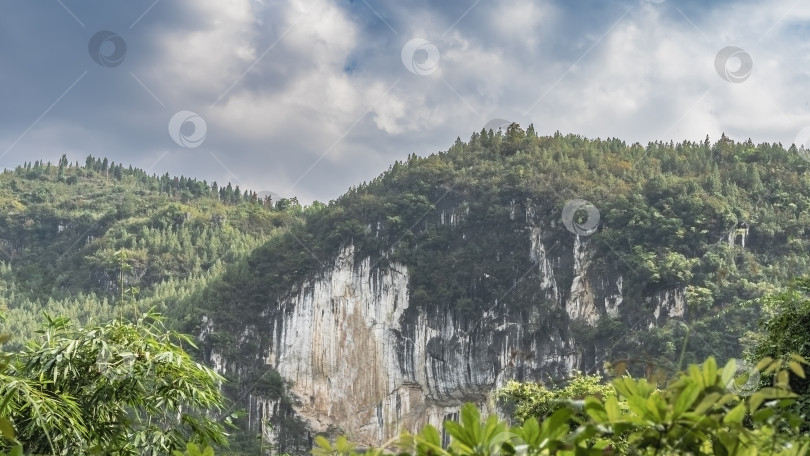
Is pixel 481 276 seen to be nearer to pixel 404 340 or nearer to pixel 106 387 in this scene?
pixel 404 340

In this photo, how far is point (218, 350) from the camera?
140 feet

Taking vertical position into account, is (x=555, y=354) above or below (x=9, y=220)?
below

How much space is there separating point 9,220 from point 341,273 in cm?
4415

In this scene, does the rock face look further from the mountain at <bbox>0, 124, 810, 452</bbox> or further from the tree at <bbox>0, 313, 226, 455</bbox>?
the tree at <bbox>0, 313, 226, 455</bbox>

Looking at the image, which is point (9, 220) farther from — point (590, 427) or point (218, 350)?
point (590, 427)

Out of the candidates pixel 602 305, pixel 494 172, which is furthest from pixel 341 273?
pixel 602 305
